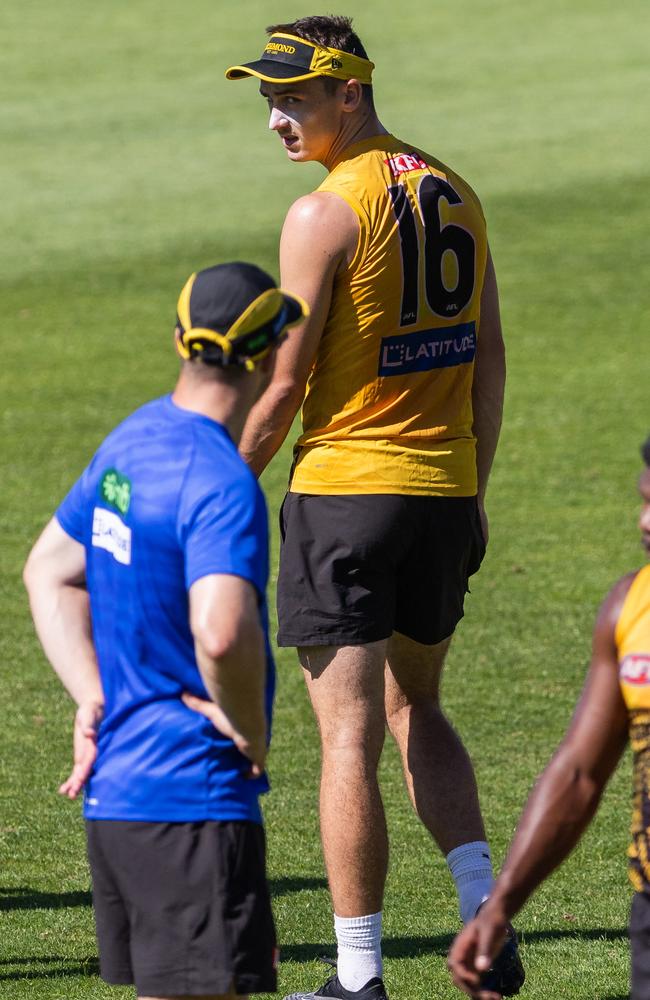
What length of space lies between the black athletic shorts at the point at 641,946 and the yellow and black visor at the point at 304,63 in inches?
106

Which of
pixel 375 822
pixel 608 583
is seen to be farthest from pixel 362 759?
pixel 608 583

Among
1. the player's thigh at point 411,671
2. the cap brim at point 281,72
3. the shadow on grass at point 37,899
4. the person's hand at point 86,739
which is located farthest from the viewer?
the shadow on grass at point 37,899

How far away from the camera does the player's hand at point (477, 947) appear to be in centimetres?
325

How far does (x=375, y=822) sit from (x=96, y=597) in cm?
157

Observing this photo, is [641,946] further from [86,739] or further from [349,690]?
[349,690]

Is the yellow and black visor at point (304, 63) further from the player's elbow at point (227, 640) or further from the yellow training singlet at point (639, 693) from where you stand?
the yellow training singlet at point (639, 693)

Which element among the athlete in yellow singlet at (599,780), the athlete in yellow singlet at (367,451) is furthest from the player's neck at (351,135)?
the athlete in yellow singlet at (599,780)

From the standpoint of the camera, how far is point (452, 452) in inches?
197

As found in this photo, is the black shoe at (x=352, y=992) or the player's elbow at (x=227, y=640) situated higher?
the player's elbow at (x=227, y=640)

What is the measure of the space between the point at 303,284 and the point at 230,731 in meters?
1.74

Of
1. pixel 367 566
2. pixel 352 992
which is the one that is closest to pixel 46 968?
pixel 352 992

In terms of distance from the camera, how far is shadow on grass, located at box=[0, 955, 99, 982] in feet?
17.3

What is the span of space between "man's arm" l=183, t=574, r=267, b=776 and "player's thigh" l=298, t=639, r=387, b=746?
1.36 m

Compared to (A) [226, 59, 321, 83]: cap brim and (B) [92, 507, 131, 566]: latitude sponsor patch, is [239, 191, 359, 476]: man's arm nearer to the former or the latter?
(A) [226, 59, 321, 83]: cap brim
